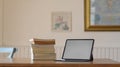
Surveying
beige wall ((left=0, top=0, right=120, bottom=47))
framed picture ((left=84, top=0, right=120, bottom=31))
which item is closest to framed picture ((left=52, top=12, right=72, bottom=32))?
beige wall ((left=0, top=0, right=120, bottom=47))

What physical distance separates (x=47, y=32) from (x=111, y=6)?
3.32 feet

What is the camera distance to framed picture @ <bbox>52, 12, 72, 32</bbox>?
3.75m

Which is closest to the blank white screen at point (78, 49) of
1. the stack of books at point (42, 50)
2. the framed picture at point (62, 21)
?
the stack of books at point (42, 50)

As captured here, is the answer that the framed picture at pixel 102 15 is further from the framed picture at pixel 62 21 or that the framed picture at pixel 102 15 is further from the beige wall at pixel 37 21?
the framed picture at pixel 62 21

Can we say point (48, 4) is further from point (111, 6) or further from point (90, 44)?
point (90, 44)

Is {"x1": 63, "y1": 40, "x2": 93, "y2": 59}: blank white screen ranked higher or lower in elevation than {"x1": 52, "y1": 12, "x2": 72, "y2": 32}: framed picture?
lower

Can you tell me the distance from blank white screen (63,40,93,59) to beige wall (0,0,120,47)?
2069 millimetres

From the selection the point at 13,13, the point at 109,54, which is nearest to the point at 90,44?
the point at 109,54

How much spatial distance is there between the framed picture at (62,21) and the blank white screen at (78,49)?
2.04m

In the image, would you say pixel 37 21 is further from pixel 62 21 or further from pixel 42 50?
pixel 42 50

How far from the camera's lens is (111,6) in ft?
12.2

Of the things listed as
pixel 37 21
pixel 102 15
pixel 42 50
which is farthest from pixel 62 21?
pixel 42 50

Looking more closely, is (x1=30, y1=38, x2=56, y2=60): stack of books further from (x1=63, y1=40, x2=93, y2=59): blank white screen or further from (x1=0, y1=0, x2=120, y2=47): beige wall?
(x1=0, y1=0, x2=120, y2=47): beige wall

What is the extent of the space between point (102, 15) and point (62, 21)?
594 millimetres
